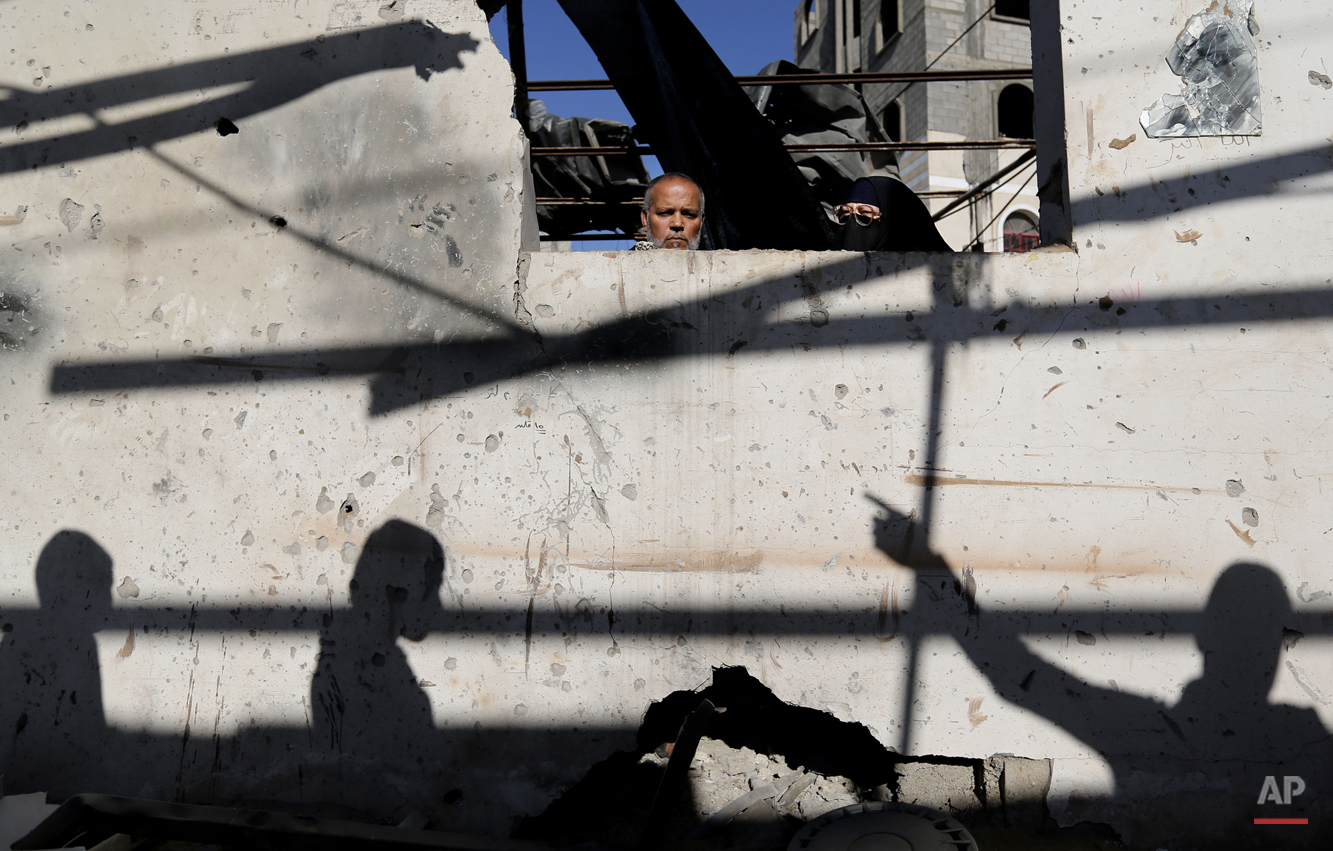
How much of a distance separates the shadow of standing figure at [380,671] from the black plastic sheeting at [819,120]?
319 cm

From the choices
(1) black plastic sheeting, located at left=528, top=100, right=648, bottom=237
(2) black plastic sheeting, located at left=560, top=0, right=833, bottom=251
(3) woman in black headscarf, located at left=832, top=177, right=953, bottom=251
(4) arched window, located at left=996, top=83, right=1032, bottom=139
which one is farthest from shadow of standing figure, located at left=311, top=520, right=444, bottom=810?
(4) arched window, located at left=996, top=83, right=1032, bottom=139

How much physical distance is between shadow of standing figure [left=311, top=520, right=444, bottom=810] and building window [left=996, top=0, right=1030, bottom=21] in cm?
1981

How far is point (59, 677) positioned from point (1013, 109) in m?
20.1

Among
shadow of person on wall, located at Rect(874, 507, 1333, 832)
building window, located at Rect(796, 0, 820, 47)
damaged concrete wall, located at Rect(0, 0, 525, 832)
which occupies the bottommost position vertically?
shadow of person on wall, located at Rect(874, 507, 1333, 832)

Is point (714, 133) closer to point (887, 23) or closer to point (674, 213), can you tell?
point (674, 213)

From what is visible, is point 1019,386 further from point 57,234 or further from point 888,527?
point 57,234

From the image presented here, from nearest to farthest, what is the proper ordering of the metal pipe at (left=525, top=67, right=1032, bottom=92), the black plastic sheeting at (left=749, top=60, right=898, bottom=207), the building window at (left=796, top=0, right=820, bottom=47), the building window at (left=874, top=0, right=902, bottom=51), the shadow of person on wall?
the shadow of person on wall, the metal pipe at (left=525, top=67, right=1032, bottom=92), the black plastic sheeting at (left=749, top=60, right=898, bottom=207), the building window at (left=874, top=0, right=902, bottom=51), the building window at (left=796, top=0, right=820, bottom=47)

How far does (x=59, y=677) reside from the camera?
2.12 meters

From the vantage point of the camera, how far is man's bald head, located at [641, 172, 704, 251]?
2.56m

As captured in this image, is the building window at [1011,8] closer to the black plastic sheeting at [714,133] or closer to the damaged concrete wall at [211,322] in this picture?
the black plastic sheeting at [714,133]

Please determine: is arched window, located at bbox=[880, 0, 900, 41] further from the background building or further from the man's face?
the man's face

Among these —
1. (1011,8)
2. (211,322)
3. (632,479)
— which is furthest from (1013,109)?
(211,322)

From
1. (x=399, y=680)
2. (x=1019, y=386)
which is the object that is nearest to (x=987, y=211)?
(x=1019, y=386)

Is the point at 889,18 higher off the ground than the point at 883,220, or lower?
higher
